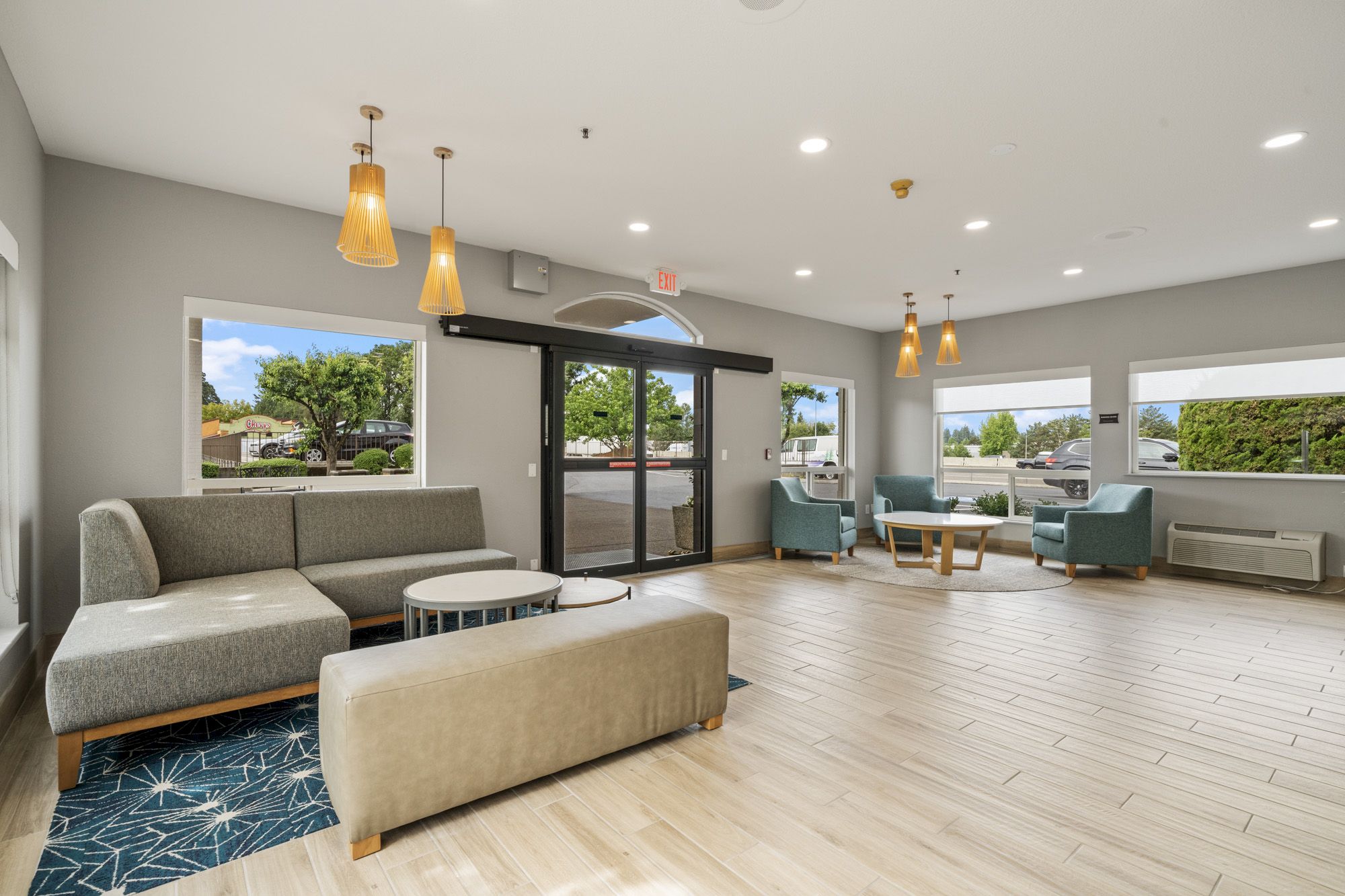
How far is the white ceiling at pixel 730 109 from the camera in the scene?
2.49 metres

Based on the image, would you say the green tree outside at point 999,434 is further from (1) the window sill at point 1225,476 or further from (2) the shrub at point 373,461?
(2) the shrub at point 373,461

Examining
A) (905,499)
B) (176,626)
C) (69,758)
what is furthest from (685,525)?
(69,758)

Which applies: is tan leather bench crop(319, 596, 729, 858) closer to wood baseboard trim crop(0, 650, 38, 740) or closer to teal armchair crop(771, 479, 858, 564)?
wood baseboard trim crop(0, 650, 38, 740)

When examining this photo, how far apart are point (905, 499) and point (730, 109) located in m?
5.88

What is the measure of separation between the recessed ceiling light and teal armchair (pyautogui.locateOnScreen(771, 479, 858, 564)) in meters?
4.21

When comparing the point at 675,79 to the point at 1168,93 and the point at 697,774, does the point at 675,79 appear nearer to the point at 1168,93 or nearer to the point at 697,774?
the point at 1168,93

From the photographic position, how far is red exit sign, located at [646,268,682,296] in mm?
5898

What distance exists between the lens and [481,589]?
3244 millimetres

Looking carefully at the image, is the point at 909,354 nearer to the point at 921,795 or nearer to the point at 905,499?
the point at 905,499

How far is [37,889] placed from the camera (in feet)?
5.72

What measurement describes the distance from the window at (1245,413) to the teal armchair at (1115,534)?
64 cm

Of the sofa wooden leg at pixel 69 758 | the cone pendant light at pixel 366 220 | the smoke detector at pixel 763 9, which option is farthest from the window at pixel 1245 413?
the sofa wooden leg at pixel 69 758

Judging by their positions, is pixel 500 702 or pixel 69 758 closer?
pixel 500 702

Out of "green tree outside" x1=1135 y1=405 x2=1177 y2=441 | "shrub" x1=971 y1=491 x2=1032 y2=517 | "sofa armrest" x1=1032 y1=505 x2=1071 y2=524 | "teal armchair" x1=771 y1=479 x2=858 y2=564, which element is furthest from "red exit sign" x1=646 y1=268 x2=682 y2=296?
"green tree outside" x1=1135 y1=405 x2=1177 y2=441
